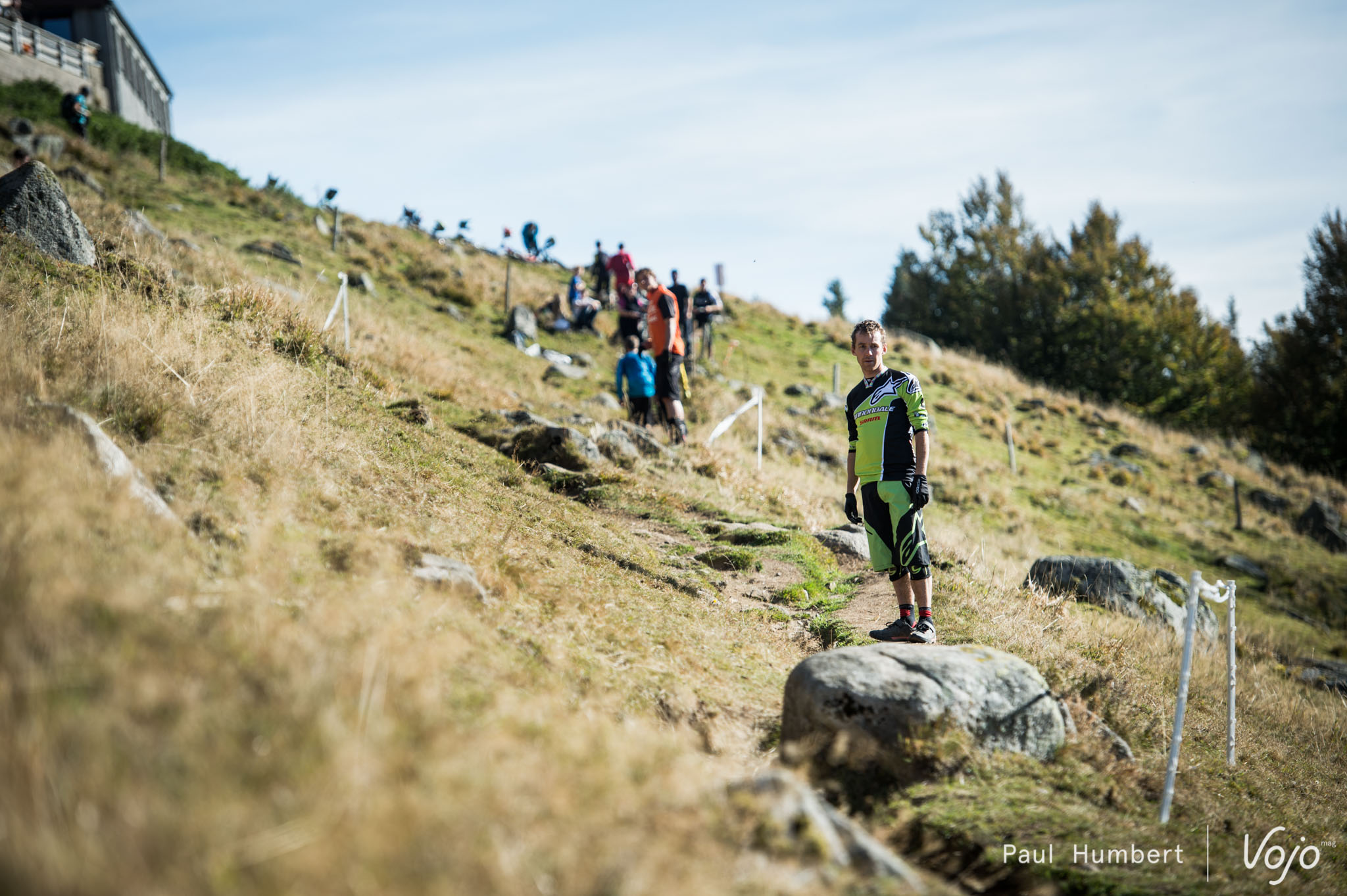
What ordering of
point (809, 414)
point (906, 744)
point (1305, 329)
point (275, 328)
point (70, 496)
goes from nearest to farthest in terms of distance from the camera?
point (70, 496), point (906, 744), point (275, 328), point (809, 414), point (1305, 329)

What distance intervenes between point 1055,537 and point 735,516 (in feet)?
31.0

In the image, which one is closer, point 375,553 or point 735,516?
point 375,553

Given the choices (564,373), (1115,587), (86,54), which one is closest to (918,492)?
(1115,587)

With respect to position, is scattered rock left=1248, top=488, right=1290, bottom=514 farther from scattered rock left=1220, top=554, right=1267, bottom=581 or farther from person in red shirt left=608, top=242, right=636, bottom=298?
person in red shirt left=608, top=242, right=636, bottom=298

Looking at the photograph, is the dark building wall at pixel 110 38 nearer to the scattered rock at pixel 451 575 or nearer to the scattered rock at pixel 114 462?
the scattered rock at pixel 114 462

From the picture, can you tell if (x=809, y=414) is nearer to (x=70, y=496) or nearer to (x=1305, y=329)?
(x=70, y=496)

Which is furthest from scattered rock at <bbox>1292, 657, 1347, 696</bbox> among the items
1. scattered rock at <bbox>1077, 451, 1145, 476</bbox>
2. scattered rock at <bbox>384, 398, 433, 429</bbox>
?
scattered rock at <bbox>1077, 451, 1145, 476</bbox>

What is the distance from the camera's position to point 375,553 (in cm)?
412

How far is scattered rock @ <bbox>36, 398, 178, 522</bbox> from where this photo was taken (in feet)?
12.1

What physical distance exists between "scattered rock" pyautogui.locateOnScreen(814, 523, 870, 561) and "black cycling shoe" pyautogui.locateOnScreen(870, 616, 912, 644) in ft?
9.34

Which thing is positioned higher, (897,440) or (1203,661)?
(897,440)

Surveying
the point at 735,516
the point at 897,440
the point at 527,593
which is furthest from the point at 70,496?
the point at 735,516

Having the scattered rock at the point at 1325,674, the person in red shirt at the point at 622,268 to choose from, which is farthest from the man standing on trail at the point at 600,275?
the scattered rock at the point at 1325,674

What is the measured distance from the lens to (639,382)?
39.3 feet
